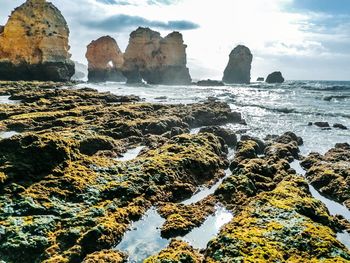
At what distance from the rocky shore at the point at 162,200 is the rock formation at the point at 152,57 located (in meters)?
86.6

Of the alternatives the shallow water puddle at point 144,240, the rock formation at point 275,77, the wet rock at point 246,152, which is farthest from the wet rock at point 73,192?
A: the rock formation at point 275,77

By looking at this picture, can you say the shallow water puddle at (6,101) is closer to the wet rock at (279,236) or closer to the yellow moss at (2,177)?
the yellow moss at (2,177)

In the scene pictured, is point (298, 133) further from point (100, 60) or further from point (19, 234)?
point (100, 60)

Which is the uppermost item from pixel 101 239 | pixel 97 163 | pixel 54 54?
pixel 54 54

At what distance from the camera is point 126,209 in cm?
835

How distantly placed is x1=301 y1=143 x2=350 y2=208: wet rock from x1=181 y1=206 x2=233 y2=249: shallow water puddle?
→ 13.8 ft

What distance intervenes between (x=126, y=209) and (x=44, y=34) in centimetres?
5369

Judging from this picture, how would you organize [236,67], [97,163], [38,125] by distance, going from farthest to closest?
[236,67] < [38,125] < [97,163]

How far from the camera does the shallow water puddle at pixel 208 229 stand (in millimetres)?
7497

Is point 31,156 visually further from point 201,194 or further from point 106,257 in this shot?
point 201,194

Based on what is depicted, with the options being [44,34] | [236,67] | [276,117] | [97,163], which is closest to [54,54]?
[44,34]

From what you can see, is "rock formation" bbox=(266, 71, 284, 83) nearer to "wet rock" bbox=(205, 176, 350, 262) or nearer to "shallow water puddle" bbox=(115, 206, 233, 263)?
"wet rock" bbox=(205, 176, 350, 262)

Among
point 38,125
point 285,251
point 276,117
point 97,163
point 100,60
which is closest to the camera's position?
point 285,251


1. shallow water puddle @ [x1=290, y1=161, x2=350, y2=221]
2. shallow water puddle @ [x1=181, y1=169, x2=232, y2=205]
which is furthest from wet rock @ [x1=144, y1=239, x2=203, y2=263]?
shallow water puddle @ [x1=290, y1=161, x2=350, y2=221]
